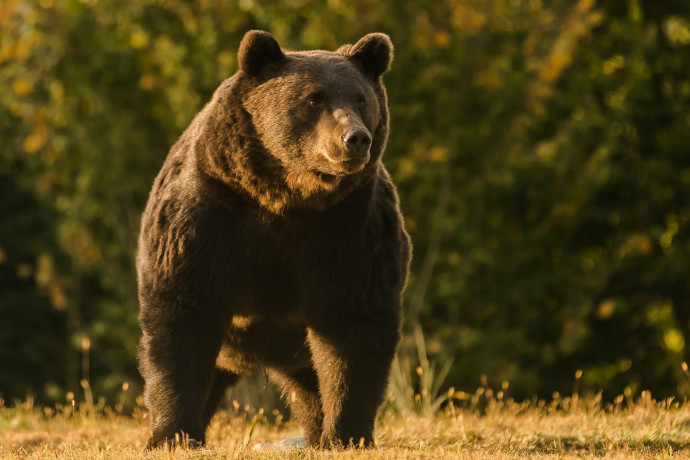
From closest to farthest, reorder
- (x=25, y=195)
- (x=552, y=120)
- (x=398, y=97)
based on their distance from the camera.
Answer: (x=398, y=97) < (x=552, y=120) < (x=25, y=195)

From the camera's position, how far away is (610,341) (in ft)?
57.3

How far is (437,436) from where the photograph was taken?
21.4 ft

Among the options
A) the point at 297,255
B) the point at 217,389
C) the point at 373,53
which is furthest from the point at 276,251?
the point at 217,389

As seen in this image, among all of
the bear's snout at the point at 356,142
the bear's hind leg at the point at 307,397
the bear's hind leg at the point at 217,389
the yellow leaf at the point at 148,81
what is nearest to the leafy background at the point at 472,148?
the yellow leaf at the point at 148,81

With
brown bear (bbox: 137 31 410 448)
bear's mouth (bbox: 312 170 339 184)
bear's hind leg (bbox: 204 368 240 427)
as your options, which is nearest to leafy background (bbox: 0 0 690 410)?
bear's hind leg (bbox: 204 368 240 427)

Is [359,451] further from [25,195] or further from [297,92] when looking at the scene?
[25,195]

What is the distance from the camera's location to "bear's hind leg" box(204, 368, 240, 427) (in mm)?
6672

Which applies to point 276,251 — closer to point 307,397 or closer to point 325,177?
point 325,177

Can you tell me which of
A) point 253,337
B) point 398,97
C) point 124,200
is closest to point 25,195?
point 124,200

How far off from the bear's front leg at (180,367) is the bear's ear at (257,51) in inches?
51.3

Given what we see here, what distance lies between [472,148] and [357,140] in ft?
32.1

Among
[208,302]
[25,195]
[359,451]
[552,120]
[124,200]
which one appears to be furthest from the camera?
[25,195]

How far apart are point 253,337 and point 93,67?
9.64m

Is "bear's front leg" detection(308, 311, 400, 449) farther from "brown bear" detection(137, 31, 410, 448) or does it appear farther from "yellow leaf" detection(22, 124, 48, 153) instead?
"yellow leaf" detection(22, 124, 48, 153)
